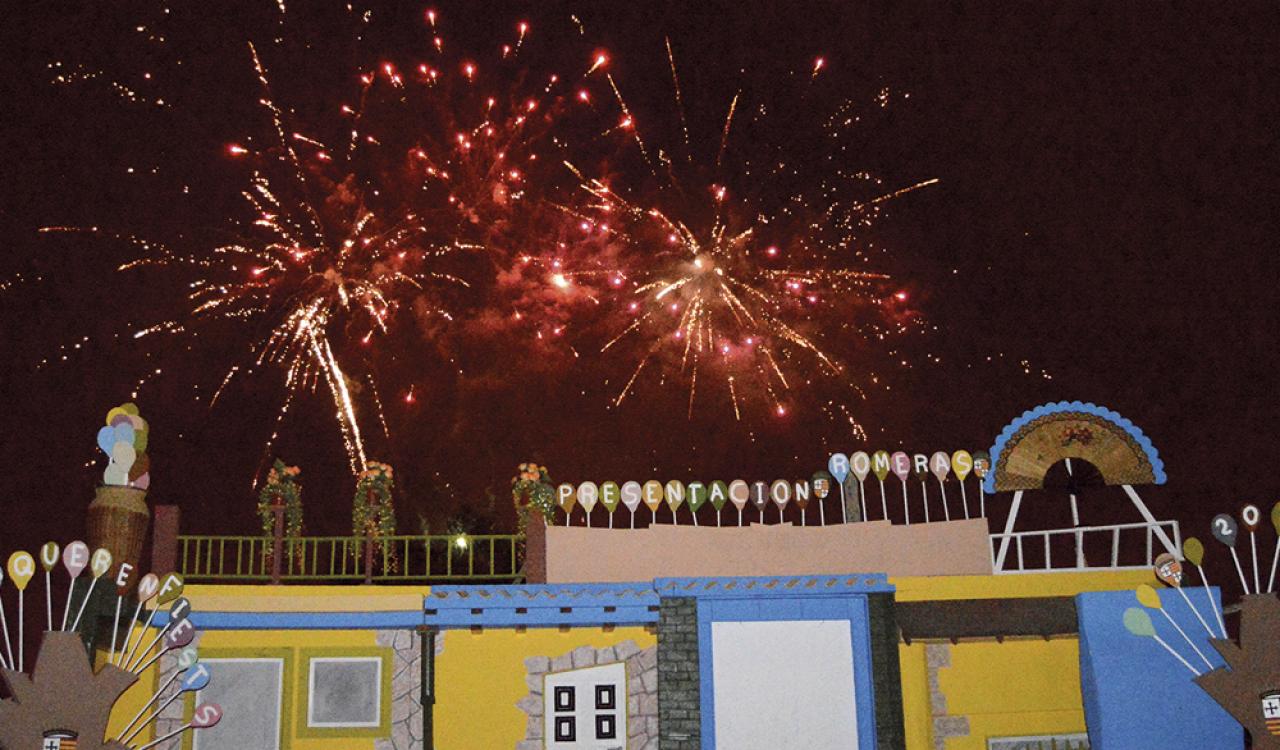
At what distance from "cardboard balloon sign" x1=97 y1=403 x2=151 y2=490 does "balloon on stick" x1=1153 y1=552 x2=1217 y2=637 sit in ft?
40.1

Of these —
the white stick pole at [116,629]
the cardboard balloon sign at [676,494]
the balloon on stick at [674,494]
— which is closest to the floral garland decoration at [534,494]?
the cardboard balloon sign at [676,494]

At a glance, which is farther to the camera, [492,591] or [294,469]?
[294,469]

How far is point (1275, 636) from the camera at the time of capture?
12.5m

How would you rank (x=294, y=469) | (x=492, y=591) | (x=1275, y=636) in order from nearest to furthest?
(x=1275, y=636) → (x=492, y=591) → (x=294, y=469)

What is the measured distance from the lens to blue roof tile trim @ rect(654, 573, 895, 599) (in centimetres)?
1325

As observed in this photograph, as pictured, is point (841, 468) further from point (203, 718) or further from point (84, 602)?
point (84, 602)

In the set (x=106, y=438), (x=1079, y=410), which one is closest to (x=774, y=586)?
(x=1079, y=410)

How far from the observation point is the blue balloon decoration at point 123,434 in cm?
1354

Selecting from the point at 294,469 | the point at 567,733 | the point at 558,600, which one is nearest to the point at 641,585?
the point at 558,600

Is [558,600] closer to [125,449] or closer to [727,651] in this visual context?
[727,651]

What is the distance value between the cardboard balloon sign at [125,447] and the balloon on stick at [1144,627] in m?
11.8

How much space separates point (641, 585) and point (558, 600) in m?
1.02

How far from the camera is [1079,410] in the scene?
14727 millimetres

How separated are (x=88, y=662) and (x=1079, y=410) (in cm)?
1240
